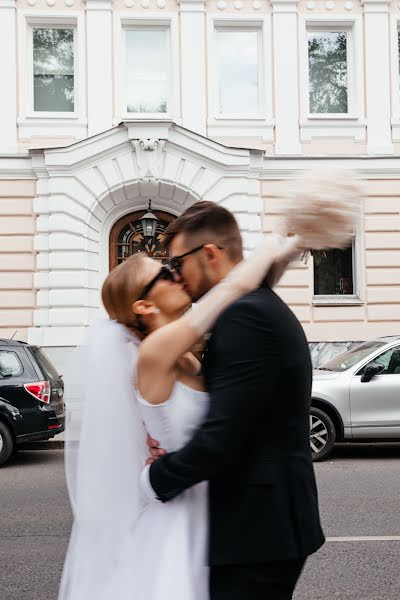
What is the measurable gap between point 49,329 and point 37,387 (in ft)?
20.7

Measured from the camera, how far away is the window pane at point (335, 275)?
18781 millimetres

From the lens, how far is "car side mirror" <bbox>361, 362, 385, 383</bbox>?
36.6 ft

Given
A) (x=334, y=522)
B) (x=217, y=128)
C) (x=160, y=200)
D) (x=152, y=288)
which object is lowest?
(x=334, y=522)

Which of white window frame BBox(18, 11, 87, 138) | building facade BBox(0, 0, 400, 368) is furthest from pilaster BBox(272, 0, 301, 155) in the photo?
white window frame BBox(18, 11, 87, 138)

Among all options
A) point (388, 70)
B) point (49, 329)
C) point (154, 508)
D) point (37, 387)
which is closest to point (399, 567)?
point (154, 508)

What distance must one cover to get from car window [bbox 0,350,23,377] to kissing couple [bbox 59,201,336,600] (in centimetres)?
894

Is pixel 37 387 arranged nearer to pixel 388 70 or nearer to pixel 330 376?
pixel 330 376

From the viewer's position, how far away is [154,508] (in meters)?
2.46

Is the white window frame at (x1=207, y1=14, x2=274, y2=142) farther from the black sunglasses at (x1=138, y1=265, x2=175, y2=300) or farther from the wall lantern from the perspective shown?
the black sunglasses at (x1=138, y1=265, x2=175, y2=300)

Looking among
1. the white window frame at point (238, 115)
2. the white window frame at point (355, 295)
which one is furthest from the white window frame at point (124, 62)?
the white window frame at point (355, 295)

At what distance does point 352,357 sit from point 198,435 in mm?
9866

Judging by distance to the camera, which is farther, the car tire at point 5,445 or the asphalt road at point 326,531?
the car tire at point 5,445

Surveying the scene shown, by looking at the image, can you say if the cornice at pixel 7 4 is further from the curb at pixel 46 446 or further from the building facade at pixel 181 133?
the curb at pixel 46 446

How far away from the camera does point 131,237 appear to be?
18984 mm
